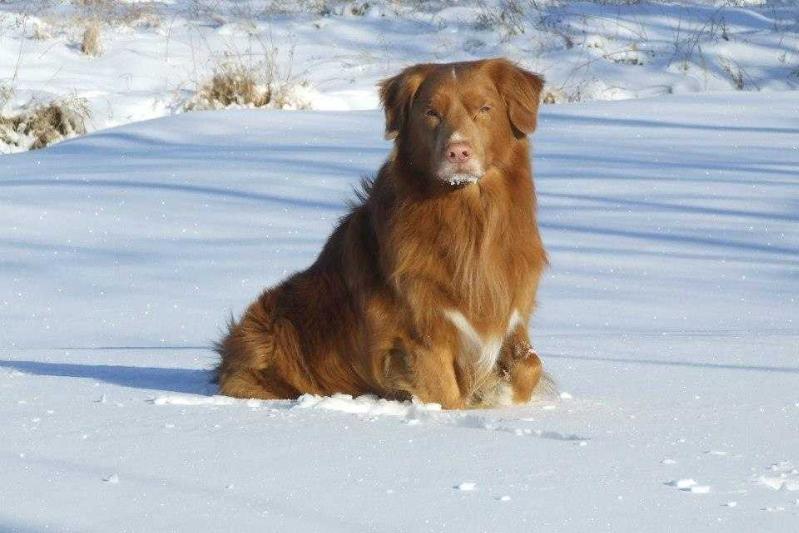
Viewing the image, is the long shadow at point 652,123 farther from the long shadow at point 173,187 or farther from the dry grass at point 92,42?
the dry grass at point 92,42

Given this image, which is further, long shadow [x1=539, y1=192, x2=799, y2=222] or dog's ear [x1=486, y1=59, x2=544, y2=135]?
long shadow [x1=539, y1=192, x2=799, y2=222]

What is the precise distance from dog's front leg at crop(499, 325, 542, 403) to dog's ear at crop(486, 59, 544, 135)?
68 cm

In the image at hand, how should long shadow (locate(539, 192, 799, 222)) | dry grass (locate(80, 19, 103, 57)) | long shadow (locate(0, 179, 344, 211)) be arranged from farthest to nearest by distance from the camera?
dry grass (locate(80, 19, 103, 57)) → long shadow (locate(0, 179, 344, 211)) → long shadow (locate(539, 192, 799, 222))

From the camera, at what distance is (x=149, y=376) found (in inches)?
187

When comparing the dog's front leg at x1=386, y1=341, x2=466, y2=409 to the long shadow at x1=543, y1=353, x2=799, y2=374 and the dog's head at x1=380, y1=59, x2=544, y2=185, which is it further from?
the long shadow at x1=543, y1=353, x2=799, y2=374

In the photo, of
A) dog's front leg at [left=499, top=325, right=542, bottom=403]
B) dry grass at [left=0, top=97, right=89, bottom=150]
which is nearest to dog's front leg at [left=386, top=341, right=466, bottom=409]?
dog's front leg at [left=499, top=325, right=542, bottom=403]

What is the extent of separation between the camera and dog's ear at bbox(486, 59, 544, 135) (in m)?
4.17

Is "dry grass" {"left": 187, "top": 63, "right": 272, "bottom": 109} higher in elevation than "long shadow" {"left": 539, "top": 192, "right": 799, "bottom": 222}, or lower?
higher

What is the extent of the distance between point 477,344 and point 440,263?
293mm

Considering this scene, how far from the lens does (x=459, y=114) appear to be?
13.3ft

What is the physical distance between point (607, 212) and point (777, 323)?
8.32 feet

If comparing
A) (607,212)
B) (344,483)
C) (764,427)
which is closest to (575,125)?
(607,212)

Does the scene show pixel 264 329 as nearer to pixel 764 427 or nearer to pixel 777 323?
pixel 764 427

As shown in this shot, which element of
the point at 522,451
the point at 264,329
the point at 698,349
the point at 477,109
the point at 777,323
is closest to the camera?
the point at 522,451
